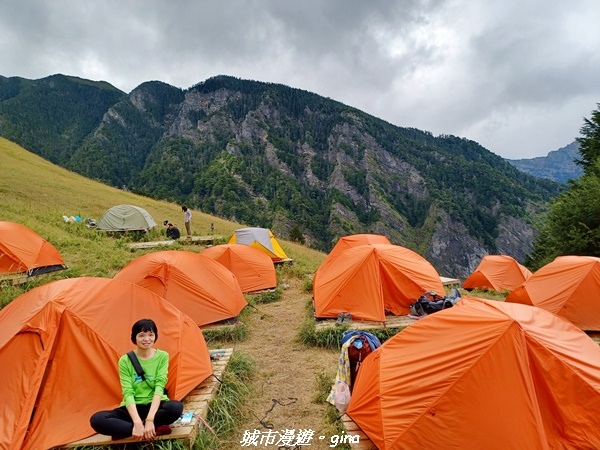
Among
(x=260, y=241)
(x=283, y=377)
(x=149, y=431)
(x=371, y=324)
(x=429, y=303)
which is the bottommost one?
(x=283, y=377)

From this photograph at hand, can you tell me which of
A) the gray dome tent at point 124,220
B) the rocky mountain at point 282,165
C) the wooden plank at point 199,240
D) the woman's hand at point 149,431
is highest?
the rocky mountain at point 282,165

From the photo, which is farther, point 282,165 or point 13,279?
point 282,165

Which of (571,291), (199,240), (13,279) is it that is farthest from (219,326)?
(199,240)

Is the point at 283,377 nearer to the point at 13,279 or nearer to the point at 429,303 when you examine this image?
the point at 429,303

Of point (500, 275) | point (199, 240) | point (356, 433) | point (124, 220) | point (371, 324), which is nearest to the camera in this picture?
point (356, 433)

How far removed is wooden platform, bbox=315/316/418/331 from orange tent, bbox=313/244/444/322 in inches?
4.9

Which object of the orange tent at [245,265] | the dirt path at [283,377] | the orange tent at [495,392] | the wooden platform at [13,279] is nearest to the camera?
the orange tent at [495,392]

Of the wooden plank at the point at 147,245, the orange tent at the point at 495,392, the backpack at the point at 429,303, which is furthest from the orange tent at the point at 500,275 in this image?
the wooden plank at the point at 147,245

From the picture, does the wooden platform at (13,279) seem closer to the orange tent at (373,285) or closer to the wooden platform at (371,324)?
the orange tent at (373,285)

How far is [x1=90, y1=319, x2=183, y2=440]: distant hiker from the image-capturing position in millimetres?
3990

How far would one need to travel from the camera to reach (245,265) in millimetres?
12070

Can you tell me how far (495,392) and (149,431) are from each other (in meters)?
3.89

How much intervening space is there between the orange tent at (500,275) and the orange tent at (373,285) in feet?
23.7

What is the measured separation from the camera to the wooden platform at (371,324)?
7.91m
